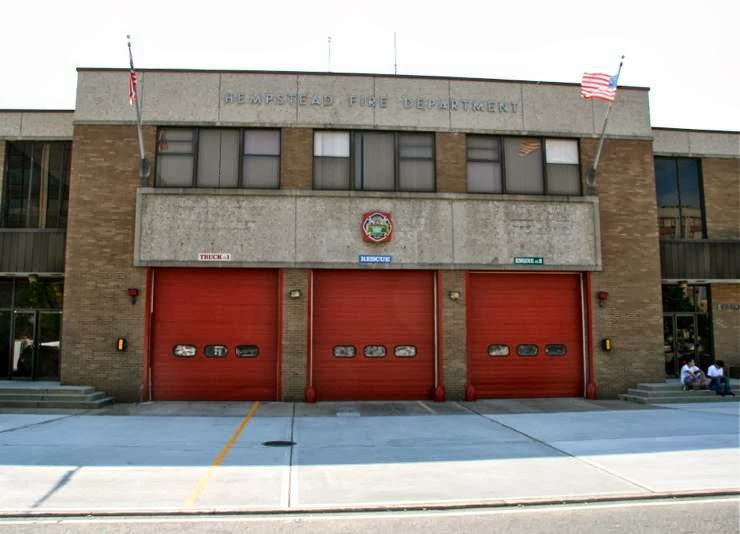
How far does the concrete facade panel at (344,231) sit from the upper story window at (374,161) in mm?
590

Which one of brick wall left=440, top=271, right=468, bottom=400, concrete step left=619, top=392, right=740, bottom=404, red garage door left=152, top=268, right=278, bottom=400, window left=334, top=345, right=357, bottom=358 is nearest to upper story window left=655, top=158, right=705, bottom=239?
concrete step left=619, top=392, right=740, bottom=404

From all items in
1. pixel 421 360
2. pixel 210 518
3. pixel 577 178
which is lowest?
pixel 210 518

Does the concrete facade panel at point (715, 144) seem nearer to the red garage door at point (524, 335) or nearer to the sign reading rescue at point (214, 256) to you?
the red garage door at point (524, 335)

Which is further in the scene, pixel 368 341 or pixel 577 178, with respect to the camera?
pixel 577 178

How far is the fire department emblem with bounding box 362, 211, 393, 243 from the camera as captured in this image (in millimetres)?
17594

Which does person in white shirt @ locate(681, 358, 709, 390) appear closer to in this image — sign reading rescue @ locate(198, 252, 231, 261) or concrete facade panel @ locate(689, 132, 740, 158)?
concrete facade panel @ locate(689, 132, 740, 158)

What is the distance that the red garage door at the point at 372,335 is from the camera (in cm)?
1748

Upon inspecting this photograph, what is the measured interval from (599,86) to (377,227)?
24.1ft

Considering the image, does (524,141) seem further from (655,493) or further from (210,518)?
(210,518)

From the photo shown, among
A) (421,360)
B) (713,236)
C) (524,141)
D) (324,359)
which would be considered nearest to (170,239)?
(324,359)

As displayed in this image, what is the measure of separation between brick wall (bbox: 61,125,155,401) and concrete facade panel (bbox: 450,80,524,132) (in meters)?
9.27

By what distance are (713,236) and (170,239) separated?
1753 centimetres

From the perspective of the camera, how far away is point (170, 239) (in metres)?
17.3

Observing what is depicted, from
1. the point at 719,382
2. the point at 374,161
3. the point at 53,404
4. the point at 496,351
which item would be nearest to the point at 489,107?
the point at 374,161
